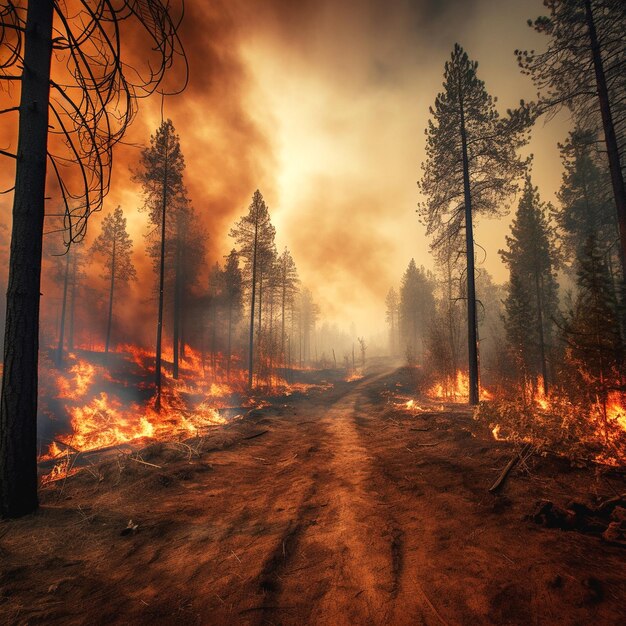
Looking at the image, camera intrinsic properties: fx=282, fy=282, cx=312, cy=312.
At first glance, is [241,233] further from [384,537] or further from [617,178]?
[384,537]

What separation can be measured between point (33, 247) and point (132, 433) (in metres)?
13.6

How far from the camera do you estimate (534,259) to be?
26.5 meters

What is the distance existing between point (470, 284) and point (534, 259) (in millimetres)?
17970

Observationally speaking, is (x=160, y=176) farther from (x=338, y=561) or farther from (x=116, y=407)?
(x=338, y=561)

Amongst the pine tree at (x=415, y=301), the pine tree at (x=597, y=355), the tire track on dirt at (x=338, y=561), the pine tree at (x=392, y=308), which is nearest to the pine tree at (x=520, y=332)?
the pine tree at (x=597, y=355)

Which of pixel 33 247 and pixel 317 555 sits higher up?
pixel 33 247

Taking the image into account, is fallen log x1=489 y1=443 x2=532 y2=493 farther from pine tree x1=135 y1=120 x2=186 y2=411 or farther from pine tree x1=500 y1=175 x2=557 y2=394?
pine tree x1=500 y1=175 x2=557 y2=394

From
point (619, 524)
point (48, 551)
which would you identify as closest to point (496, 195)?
point (619, 524)

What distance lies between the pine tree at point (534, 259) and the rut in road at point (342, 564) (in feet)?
87.3

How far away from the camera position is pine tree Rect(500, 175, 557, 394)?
2617 centimetres

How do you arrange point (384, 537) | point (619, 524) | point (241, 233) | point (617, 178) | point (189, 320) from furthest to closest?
A: point (189, 320)
point (241, 233)
point (617, 178)
point (384, 537)
point (619, 524)

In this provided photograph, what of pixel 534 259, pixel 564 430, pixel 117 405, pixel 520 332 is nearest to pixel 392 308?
pixel 534 259

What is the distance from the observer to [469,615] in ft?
8.25

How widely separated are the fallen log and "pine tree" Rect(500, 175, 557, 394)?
23309 mm
